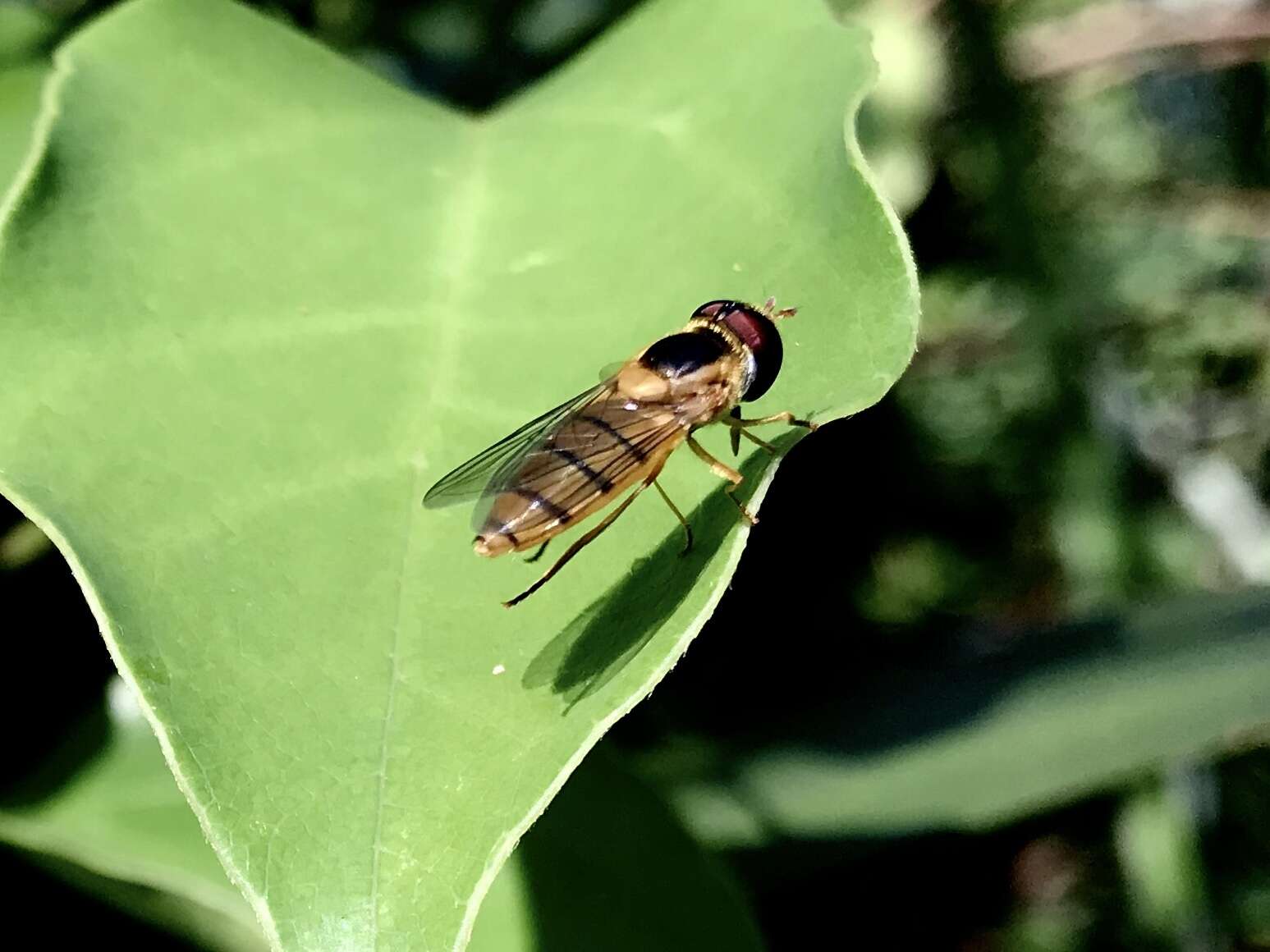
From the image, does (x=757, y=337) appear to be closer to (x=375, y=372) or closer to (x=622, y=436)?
(x=622, y=436)

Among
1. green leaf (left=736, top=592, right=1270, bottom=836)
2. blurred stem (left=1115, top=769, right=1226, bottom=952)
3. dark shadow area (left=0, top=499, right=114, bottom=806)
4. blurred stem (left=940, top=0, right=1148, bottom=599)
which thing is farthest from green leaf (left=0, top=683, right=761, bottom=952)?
blurred stem (left=940, top=0, right=1148, bottom=599)

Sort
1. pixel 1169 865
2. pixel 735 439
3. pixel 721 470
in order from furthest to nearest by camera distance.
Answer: pixel 1169 865, pixel 735 439, pixel 721 470

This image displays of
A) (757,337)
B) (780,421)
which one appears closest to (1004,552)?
(757,337)

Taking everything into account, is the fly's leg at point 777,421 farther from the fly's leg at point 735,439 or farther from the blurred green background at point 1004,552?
the blurred green background at point 1004,552

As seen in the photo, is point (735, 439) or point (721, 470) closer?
point (721, 470)

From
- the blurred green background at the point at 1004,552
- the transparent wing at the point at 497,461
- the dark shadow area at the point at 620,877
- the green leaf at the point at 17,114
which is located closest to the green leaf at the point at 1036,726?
the blurred green background at the point at 1004,552

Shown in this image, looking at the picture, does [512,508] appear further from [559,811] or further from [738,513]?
[559,811]
